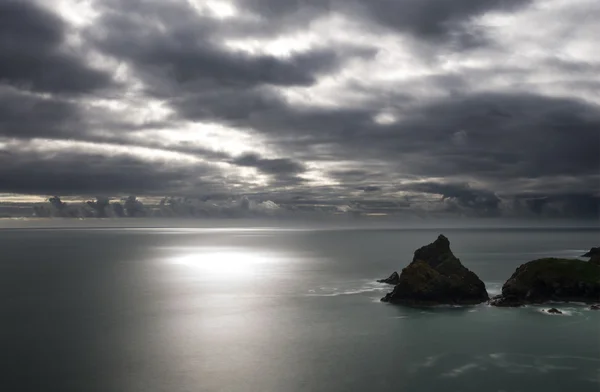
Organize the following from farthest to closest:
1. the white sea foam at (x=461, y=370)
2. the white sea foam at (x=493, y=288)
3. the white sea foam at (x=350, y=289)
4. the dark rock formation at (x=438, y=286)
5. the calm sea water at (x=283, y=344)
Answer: the white sea foam at (x=350, y=289)
the white sea foam at (x=493, y=288)
the dark rock formation at (x=438, y=286)
the white sea foam at (x=461, y=370)
the calm sea water at (x=283, y=344)

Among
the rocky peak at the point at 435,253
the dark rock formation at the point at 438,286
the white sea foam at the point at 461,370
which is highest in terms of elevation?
the rocky peak at the point at 435,253

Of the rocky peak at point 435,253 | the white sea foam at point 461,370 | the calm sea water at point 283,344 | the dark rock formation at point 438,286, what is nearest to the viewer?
the calm sea water at point 283,344

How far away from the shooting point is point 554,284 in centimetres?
8812

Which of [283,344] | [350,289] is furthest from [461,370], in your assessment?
[350,289]

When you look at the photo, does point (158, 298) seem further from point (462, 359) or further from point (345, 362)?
point (462, 359)

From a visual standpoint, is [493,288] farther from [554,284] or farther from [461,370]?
[461,370]

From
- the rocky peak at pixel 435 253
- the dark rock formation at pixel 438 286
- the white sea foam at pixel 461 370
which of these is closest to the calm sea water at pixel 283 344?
the white sea foam at pixel 461 370

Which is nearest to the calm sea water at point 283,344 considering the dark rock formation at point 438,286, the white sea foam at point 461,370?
the white sea foam at point 461,370

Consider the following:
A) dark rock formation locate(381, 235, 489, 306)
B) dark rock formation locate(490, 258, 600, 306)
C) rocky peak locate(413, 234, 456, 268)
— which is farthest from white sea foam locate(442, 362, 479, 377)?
rocky peak locate(413, 234, 456, 268)

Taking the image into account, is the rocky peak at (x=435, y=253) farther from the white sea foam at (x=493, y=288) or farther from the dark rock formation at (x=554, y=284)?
the dark rock formation at (x=554, y=284)

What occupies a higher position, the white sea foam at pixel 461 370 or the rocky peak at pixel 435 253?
the rocky peak at pixel 435 253

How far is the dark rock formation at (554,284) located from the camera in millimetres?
86812

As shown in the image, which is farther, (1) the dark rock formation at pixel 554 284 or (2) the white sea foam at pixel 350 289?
(2) the white sea foam at pixel 350 289

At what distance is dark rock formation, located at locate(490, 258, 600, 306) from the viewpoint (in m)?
86.8
